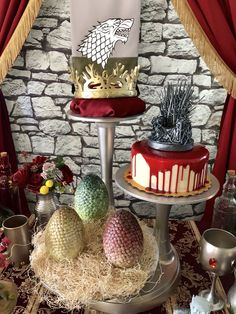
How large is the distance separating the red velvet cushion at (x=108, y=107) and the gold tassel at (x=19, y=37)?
47 centimetres

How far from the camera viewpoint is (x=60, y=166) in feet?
3.57

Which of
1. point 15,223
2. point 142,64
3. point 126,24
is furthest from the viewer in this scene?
point 142,64

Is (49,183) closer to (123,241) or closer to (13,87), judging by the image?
(123,241)

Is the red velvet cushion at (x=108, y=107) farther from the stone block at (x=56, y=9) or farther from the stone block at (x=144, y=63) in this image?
the stone block at (x=56, y=9)

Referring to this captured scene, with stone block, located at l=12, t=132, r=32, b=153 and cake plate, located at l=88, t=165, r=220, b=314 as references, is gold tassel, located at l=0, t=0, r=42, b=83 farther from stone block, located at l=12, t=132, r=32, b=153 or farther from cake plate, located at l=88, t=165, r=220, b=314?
cake plate, located at l=88, t=165, r=220, b=314

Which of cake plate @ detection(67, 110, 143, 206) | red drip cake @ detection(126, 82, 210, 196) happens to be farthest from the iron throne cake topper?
cake plate @ detection(67, 110, 143, 206)

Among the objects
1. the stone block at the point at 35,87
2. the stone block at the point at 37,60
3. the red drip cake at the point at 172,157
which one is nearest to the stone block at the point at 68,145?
the stone block at the point at 35,87

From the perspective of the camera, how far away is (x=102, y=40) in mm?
1231

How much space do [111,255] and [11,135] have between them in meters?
0.99

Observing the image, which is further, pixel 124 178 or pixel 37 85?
pixel 37 85

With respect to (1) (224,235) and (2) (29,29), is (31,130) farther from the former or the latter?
(1) (224,235)

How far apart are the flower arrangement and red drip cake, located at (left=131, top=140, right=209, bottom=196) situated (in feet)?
0.92

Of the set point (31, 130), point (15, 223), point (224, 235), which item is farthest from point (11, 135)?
point (224, 235)

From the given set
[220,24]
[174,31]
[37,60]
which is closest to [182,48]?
[174,31]
